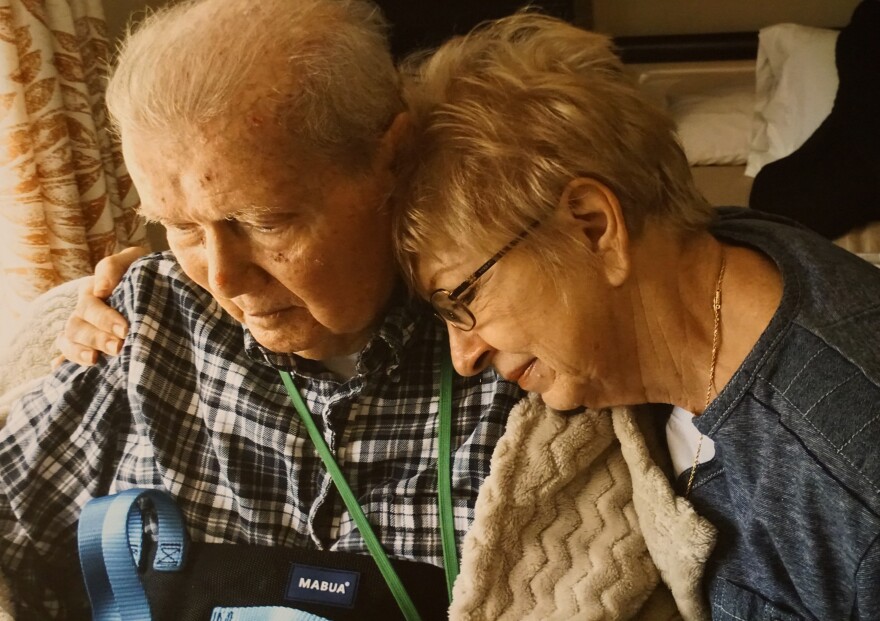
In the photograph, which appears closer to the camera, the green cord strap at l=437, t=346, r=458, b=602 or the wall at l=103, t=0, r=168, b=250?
the green cord strap at l=437, t=346, r=458, b=602

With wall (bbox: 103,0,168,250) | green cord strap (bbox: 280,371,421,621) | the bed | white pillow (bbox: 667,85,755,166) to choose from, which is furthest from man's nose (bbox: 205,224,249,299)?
white pillow (bbox: 667,85,755,166)

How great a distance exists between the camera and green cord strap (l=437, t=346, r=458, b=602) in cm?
110

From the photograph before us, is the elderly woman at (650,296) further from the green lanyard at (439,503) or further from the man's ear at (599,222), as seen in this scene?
the green lanyard at (439,503)

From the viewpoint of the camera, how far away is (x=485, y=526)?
102cm

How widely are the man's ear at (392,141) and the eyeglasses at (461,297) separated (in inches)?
6.5

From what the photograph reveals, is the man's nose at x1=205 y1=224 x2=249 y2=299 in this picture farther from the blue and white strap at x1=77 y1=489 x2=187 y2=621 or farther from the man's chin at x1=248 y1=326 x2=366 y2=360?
the blue and white strap at x1=77 y1=489 x2=187 y2=621

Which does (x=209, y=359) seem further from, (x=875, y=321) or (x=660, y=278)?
(x=875, y=321)

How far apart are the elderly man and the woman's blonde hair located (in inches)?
2.6

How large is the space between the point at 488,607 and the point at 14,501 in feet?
2.54

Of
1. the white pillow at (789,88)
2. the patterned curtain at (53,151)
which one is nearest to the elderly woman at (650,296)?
the patterned curtain at (53,151)

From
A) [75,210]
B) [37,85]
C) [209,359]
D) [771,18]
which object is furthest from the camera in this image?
[771,18]

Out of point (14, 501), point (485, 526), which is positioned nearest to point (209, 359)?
point (14, 501)

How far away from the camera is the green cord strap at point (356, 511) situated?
1116 mm

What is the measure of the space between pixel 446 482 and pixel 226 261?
41 centimetres
